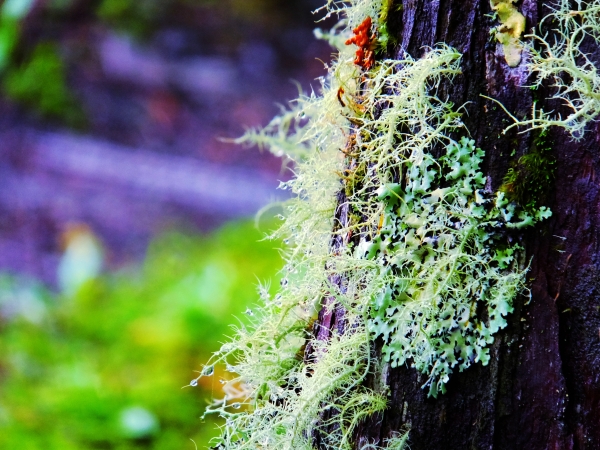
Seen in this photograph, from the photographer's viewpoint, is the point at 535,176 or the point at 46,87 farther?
the point at 46,87

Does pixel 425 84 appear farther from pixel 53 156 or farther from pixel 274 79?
pixel 53 156

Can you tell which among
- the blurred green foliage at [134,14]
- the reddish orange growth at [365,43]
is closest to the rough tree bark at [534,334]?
Result: the reddish orange growth at [365,43]

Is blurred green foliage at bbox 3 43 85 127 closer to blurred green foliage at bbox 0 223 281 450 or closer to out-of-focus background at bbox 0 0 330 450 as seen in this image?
out-of-focus background at bbox 0 0 330 450

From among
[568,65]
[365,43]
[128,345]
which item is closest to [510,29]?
[568,65]

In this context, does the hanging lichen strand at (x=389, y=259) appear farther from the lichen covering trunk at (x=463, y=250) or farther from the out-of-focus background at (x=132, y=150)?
the out-of-focus background at (x=132, y=150)

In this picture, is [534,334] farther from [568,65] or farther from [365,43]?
[365,43]

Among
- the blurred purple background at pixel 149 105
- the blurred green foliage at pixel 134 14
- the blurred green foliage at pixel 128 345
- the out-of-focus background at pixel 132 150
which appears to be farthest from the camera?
the blurred green foliage at pixel 134 14

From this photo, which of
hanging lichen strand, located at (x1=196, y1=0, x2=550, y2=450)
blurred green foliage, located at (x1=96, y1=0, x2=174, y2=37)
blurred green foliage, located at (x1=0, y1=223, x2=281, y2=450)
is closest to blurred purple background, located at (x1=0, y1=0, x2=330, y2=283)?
blurred green foliage, located at (x1=96, y1=0, x2=174, y2=37)
